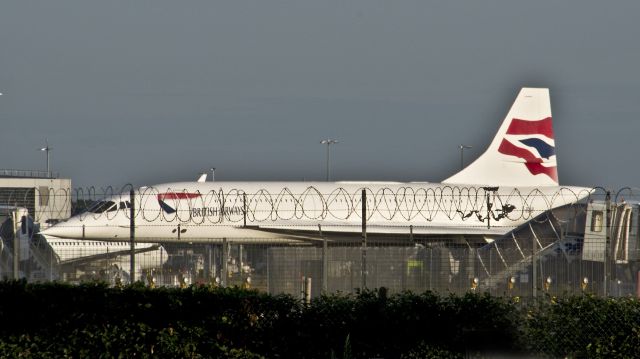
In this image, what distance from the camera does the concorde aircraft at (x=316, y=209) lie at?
41812 mm

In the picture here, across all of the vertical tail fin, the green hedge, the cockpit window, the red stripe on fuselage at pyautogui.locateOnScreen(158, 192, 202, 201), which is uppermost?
the vertical tail fin

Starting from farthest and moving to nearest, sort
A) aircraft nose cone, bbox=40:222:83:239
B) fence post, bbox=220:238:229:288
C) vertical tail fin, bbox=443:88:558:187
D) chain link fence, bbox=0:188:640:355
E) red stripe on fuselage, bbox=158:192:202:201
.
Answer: vertical tail fin, bbox=443:88:558:187
red stripe on fuselage, bbox=158:192:202:201
aircraft nose cone, bbox=40:222:83:239
fence post, bbox=220:238:229:288
chain link fence, bbox=0:188:640:355

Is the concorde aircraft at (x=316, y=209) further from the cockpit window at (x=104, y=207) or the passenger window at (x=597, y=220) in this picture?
the passenger window at (x=597, y=220)

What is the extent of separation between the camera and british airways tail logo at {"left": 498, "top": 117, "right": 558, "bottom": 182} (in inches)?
2142

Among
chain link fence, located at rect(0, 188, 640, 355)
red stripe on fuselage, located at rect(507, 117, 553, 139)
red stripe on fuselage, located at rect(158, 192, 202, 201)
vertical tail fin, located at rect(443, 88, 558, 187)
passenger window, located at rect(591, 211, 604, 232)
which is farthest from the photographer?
red stripe on fuselage, located at rect(507, 117, 553, 139)

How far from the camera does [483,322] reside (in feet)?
48.7

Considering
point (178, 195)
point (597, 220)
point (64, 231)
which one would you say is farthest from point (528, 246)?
point (64, 231)

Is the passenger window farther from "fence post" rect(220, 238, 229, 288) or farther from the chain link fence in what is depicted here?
"fence post" rect(220, 238, 229, 288)

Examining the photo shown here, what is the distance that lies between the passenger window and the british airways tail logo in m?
25.4

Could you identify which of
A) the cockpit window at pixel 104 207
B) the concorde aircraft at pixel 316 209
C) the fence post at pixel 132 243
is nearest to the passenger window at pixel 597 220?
the concorde aircraft at pixel 316 209

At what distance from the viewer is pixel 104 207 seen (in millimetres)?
42781

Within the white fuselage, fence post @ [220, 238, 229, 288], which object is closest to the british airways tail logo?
the white fuselage

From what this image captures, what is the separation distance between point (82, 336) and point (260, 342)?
7.69 feet

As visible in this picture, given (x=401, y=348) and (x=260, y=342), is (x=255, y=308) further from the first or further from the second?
(x=401, y=348)
